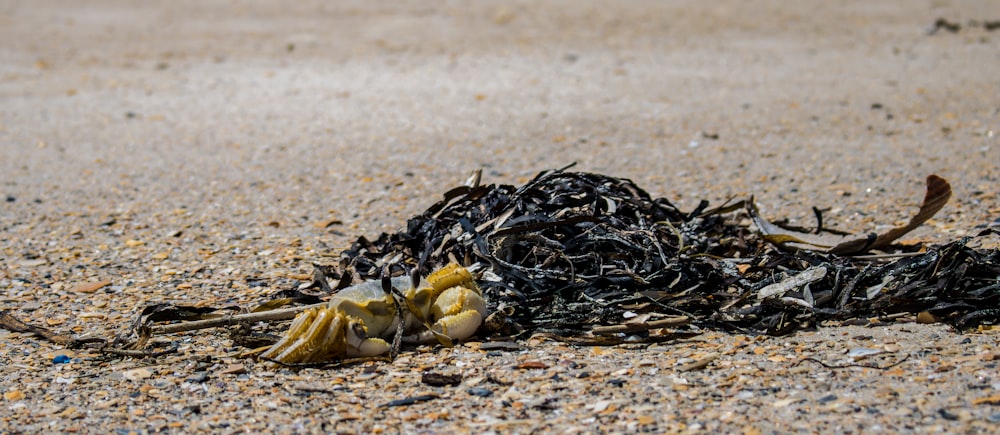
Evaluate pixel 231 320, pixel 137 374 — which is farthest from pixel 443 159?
pixel 137 374

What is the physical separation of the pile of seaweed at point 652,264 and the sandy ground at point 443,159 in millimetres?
188

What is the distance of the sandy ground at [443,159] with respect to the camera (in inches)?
106

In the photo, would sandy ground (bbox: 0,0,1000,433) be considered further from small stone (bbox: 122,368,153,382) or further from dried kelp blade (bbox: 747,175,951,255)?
dried kelp blade (bbox: 747,175,951,255)

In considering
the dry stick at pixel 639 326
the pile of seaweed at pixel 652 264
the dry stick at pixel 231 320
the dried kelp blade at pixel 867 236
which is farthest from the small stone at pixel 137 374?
the dried kelp blade at pixel 867 236

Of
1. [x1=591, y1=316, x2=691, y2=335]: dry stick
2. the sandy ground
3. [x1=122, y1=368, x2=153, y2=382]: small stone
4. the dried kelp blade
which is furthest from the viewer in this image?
the dried kelp blade

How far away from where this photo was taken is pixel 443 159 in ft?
20.2

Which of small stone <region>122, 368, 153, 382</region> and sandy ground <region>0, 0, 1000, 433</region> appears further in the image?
small stone <region>122, 368, 153, 382</region>

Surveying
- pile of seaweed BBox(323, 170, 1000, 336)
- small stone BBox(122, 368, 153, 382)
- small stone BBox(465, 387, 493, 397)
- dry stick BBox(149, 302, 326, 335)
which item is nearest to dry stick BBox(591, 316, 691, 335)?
pile of seaweed BBox(323, 170, 1000, 336)

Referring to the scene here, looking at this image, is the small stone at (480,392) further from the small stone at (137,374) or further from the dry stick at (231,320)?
the small stone at (137,374)

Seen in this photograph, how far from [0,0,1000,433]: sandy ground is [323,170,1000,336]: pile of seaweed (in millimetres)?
188

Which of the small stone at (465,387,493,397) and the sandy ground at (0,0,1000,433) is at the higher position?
the sandy ground at (0,0,1000,433)

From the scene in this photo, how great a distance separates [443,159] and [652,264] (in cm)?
290

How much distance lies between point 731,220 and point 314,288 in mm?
1730

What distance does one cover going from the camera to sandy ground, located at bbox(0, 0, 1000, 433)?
2.69 metres
